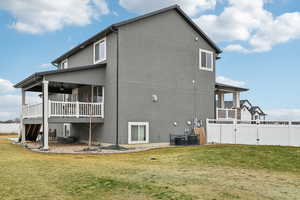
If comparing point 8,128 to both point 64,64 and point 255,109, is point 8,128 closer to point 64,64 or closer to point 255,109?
point 64,64

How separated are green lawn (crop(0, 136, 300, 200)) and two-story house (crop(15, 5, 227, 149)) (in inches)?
222

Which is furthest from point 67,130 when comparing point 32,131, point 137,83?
point 137,83

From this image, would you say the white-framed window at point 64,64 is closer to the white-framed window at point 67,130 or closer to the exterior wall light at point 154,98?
the white-framed window at point 67,130

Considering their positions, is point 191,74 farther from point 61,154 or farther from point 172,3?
point 61,154

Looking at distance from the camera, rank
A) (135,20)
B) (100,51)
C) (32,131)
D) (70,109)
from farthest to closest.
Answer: (32,131)
(100,51)
(135,20)
(70,109)

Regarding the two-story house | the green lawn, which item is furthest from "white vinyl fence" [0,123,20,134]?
the green lawn

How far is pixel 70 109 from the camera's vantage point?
16703 mm

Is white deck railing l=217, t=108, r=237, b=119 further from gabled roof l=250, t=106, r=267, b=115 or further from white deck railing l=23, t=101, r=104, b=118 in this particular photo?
gabled roof l=250, t=106, r=267, b=115

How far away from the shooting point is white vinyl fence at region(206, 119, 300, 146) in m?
15.7

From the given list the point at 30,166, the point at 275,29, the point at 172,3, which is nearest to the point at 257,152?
the point at 30,166

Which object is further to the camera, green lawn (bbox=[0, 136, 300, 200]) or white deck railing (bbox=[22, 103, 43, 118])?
white deck railing (bbox=[22, 103, 43, 118])

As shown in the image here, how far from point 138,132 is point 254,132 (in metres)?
7.17

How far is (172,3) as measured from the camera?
19531 mm

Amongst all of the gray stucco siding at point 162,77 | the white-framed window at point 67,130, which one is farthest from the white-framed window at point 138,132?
the white-framed window at point 67,130
